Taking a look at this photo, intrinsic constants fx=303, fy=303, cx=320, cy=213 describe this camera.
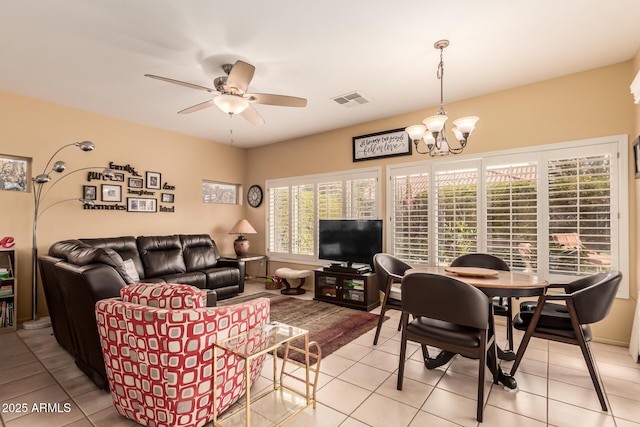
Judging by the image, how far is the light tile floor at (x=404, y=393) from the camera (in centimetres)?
196

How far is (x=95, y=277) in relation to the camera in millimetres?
2117

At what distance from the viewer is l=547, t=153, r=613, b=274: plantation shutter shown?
3.13 meters

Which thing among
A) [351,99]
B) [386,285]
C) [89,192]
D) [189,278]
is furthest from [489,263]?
[89,192]

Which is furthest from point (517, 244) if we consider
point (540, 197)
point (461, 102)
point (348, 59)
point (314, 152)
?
point (314, 152)

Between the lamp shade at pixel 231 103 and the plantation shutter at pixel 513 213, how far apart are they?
119 inches

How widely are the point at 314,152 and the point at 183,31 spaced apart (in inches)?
125

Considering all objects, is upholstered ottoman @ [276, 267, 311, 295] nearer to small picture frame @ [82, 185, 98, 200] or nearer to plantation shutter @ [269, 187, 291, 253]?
plantation shutter @ [269, 187, 291, 253]

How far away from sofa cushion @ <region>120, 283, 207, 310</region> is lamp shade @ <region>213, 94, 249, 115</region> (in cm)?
177

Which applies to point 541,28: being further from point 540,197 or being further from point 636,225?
point 636,225

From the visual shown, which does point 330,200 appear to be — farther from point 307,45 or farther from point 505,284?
point 505,284

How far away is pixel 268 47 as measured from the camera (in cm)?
276

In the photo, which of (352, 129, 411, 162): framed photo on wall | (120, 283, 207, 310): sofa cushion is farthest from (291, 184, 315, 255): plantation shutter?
(120, 283, 207, 310): sofa cushion

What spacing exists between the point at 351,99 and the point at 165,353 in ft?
11.2

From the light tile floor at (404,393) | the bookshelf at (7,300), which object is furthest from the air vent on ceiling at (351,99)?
the bookshelf at (7,300)
